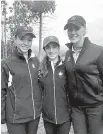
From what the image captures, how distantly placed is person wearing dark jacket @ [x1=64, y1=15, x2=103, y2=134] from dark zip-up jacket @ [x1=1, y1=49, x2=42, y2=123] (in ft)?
1.89

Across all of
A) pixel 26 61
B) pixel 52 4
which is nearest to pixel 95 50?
pixel 26 61

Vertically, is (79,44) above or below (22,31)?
below

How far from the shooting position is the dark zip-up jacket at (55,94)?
3770 millimetres

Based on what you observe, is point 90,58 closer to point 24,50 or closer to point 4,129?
point 24,50

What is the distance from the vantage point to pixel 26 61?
12.4ft

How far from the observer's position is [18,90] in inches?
141

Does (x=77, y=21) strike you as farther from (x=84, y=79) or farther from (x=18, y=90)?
(x=18, y=90)

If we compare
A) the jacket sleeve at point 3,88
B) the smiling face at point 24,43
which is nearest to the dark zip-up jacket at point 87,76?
the smiling face at point 24,43

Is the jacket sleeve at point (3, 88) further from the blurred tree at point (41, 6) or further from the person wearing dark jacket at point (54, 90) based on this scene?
the blurred tree at point (41, 6)

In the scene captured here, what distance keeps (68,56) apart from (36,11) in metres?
19.6

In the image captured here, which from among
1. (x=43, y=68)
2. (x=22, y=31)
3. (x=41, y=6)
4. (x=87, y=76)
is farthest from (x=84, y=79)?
(x=41, y=6)

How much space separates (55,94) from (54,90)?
0.06 meters

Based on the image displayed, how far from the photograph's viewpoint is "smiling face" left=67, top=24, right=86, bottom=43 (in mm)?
3807

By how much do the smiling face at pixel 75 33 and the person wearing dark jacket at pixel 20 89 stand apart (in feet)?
1.87
